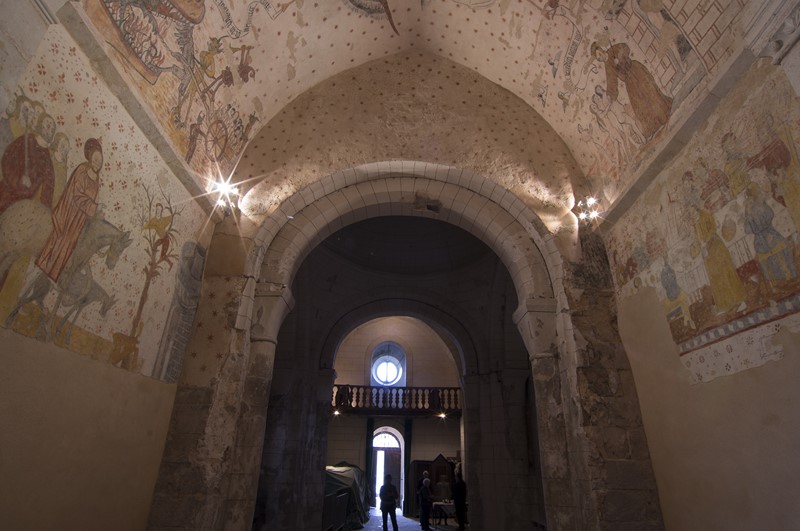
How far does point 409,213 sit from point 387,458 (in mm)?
14874

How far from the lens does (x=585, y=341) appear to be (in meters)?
Answer: 5.21

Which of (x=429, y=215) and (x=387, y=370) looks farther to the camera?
(x=387, y=370)

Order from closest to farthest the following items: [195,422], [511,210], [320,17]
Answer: [195,422] → [320,17] → [511,210]

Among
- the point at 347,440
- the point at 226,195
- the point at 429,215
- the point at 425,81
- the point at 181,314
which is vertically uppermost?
the point at 425,81

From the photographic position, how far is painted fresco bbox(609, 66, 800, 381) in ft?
10.3

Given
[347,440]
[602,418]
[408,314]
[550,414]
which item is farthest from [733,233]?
[347,440]

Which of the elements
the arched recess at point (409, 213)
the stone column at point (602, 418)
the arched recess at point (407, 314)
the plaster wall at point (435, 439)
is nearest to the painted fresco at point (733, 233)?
the stone column at point (602, 418)

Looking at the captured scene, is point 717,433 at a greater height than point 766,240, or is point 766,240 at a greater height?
point 766,240

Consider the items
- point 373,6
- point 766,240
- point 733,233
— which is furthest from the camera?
point 373,6

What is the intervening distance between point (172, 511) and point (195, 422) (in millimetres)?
809

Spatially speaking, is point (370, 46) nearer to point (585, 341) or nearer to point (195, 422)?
point (585, 341)

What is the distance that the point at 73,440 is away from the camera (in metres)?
3.41

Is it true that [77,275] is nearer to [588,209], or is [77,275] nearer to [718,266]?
[718,266]

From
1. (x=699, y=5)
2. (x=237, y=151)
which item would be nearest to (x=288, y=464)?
(x=237, y=151)
